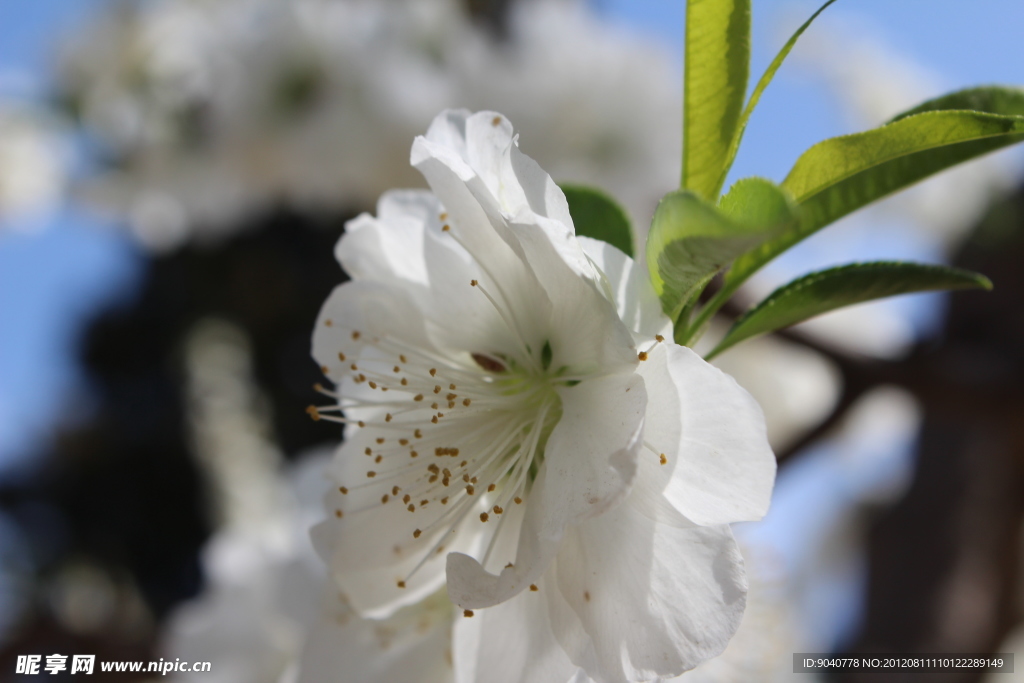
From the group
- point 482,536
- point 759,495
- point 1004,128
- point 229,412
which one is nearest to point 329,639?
point 482,536

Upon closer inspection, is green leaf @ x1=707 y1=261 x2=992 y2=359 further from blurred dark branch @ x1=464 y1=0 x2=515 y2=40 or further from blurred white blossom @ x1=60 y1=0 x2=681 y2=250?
blurred dark branch @ x1=464 y1=0 x2=515 y2=40

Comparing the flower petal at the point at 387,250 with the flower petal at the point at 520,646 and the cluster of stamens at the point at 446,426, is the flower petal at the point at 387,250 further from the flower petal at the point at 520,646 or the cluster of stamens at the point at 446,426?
the flower petal at the point at 520,646

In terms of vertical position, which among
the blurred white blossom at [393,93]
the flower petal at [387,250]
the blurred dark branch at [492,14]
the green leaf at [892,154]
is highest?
the blurred dark branch at [492,14]

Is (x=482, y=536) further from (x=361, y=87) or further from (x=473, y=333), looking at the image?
(x=361, y=87)

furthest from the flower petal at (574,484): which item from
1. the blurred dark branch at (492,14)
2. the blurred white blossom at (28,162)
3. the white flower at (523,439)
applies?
the blurred white blossom at (28,162)

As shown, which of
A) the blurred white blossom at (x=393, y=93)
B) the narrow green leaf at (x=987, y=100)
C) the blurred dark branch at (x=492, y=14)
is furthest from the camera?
the blurred dark branch at (x=492, y=14)

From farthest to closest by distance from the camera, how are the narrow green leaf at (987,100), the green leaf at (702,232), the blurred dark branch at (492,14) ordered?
the blurred dark branch at (492,14) → the narrow green leaf at (987,100) → the green leaf at (702,232)

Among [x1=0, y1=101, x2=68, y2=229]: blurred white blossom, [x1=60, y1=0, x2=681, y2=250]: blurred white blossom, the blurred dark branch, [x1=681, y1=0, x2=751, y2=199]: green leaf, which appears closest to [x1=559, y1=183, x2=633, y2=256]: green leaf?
[x1=681, y1=0, x2=751, y2=199]: green leaf
